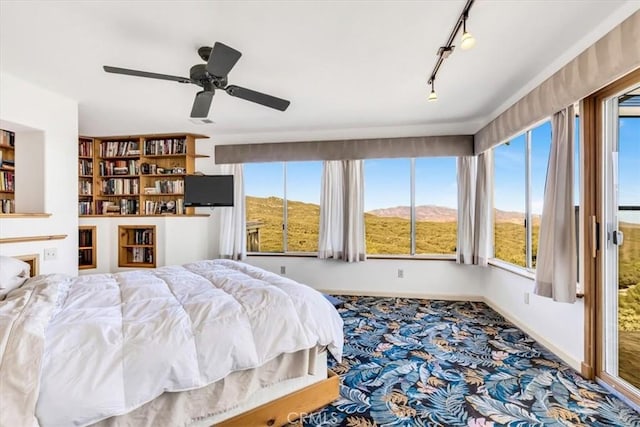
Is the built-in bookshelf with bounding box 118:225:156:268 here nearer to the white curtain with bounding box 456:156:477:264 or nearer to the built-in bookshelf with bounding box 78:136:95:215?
the built-in bookshelf with bounding box 78:136:95:215

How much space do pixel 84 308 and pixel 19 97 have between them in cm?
255

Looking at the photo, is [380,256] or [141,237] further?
[141,237]

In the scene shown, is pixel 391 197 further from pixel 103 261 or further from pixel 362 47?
pixel 103 261

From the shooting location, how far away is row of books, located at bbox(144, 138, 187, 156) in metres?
4.74

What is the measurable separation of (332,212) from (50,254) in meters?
3.22

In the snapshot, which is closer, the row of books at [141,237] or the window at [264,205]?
the row of books at [141,237]

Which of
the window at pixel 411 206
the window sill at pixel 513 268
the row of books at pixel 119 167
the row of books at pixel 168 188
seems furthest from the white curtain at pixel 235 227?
the window sill at pixel 513 268

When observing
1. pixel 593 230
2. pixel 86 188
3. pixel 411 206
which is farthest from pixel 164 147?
pixel 593 230

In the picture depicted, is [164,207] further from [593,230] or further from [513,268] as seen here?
[593,230]

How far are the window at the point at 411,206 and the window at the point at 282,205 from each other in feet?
2.80

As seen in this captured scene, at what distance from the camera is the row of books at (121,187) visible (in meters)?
4.79

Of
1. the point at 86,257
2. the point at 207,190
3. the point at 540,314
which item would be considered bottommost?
the point at 540,314

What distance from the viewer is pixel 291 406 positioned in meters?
1.77

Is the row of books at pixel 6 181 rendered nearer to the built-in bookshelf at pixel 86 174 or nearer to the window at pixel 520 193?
Answer: the built-in bookshelf at pixel 86 174
